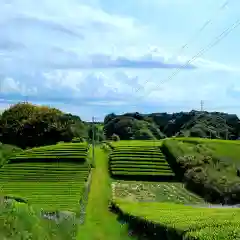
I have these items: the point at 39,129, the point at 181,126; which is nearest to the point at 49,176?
the point at 39,129

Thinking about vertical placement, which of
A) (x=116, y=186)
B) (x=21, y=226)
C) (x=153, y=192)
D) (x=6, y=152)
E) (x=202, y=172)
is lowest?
(x=153, y=192)

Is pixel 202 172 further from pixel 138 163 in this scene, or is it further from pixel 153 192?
pixel 138 163

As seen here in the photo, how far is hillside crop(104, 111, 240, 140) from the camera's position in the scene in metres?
117

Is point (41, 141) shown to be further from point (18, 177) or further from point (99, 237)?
point (99, 237)

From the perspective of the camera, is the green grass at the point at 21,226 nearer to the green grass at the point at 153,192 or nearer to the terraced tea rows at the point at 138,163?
the green grass at the point at 153,192

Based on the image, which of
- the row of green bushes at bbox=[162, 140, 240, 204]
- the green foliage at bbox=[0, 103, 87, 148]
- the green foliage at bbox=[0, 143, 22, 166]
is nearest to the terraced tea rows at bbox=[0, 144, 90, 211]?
the green foliage at bbox=[0, 143, 22, 166]

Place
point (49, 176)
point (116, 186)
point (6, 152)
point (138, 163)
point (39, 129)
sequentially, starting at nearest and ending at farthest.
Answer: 1. point (116, 186)
2. point (49, 176)
3. point (138, 163)
4. point (6, 152)
5. point (39, 129)

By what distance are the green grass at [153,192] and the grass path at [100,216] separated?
1415mm

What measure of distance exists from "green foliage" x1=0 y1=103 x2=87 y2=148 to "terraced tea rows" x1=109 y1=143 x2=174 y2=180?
2349 centimetres

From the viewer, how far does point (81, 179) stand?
63.2m

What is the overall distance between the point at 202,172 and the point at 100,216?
2238 centimetres

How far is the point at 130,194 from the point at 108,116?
3687 inches

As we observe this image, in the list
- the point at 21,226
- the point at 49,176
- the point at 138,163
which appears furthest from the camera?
the point at 138,163

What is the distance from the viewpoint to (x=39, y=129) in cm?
10400
